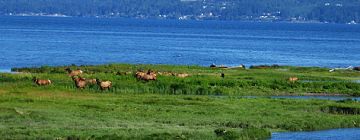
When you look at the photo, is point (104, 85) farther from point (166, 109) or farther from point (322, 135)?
point (322, 135)

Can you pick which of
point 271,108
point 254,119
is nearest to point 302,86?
point 271,108

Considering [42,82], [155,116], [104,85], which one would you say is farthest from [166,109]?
[42,82]

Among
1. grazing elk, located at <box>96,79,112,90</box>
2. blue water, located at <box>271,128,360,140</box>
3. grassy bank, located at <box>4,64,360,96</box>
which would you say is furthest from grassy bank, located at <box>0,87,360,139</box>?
grassy bank, located at <box>4,64,360,96</box>

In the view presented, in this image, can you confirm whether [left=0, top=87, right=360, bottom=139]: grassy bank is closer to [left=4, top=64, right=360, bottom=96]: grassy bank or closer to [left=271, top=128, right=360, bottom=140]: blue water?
[left=271, top=128, right=360, bottom=140]: blue water

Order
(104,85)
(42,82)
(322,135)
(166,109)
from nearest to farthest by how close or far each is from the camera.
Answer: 1. (322,135)
2. (166,109)
3. (42,82)
4. (104,85)

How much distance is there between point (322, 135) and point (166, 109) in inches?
380

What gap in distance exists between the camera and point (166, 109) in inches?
1986

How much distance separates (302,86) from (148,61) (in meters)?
50.3

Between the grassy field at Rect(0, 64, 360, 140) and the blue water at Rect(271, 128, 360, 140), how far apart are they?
72 centimetres

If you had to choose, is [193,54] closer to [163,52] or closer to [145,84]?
[163,52]

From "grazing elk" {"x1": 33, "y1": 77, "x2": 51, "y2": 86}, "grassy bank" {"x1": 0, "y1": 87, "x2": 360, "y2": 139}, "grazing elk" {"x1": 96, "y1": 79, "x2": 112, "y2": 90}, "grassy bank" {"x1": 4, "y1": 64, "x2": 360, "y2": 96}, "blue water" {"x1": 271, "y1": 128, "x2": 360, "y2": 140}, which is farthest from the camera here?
"grassy bank" {"x1": 4, "y1": 64, "x2": 360, "y2": 96}

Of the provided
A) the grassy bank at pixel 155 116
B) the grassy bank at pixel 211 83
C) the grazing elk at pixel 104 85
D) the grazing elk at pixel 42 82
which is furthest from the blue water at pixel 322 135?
the grazing elk at pixel 42 82

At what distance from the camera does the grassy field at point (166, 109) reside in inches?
1616

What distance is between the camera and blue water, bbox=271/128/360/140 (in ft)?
142
